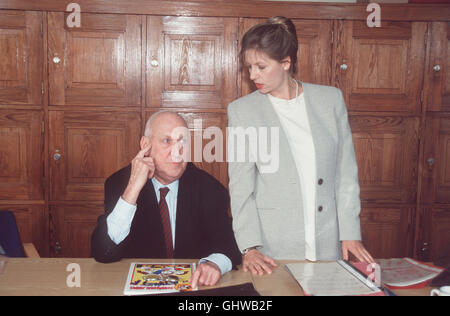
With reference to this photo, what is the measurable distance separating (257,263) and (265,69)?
797 mm

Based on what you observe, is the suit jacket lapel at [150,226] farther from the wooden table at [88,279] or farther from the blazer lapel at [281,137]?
the blazer lapel at [281,137]

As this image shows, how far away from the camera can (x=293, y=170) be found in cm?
174

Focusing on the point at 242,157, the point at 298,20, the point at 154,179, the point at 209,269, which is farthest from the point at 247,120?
the point at 298,20

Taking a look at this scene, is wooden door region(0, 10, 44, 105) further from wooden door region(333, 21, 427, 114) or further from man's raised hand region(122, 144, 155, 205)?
wooden door region(333, 21, 427, 114)

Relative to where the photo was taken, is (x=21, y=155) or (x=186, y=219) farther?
(x=21, y=155)

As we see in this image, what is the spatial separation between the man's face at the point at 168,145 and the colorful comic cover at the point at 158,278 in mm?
440

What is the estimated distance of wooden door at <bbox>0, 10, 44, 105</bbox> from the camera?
271 centimetres

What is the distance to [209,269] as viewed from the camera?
1358 millimetres

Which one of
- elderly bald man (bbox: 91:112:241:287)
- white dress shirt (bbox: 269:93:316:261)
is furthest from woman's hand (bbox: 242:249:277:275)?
white dress shirt (bbox: 269:93:316:261)

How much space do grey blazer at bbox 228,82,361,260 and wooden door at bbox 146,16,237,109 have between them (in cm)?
108

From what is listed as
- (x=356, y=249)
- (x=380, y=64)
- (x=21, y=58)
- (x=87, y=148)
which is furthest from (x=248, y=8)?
(x=356, y=249)

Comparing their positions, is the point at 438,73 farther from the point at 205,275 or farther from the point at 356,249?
the point at 205,275

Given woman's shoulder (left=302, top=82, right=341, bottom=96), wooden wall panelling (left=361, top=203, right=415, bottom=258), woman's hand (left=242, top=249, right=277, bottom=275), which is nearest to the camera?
woman's hand (left=242, top=249, right=277, bottom=275)

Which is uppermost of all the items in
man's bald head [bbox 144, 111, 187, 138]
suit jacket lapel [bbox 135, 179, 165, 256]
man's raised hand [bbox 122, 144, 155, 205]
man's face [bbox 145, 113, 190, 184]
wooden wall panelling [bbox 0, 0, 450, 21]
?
wooden wall panelling [bbox 0, 0, 450, 21]
